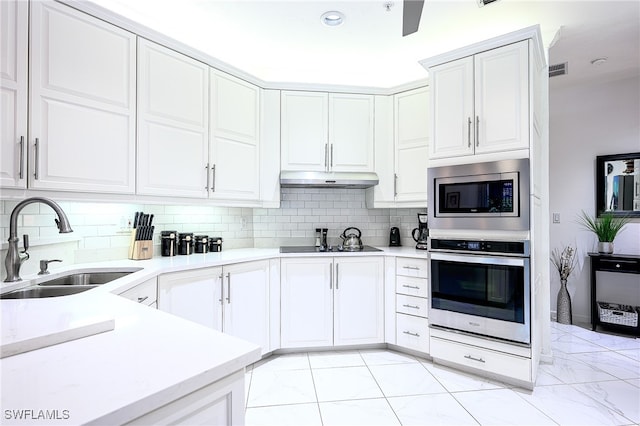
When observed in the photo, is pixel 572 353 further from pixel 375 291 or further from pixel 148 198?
pixel 148 198

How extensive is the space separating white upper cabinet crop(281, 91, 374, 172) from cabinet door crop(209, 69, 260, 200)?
0.97ft

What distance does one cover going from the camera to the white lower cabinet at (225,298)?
7.17 ft

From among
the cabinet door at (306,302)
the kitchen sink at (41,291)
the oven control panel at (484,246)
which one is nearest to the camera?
the kitchen sink at (41,291)

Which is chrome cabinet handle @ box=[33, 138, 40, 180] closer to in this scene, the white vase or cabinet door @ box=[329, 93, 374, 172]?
cabinet door @ box=[329, 93, 374, 172]

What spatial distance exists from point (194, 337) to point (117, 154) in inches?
70.0

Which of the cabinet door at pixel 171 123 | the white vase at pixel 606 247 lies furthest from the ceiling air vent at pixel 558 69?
the cabinet door at pixel 171 123

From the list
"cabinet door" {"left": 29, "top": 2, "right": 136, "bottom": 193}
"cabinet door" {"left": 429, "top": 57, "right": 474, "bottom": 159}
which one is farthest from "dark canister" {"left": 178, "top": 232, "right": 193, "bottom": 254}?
"cabinet door" {"left": 429, "top": 57, "right": 474, "bottom": 159}

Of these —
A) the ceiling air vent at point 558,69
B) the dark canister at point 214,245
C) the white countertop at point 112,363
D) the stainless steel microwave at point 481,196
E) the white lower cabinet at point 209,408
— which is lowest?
the white lower cabinet at point 209,408

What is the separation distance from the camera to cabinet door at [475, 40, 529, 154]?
228cm

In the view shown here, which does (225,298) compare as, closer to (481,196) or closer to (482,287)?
(482,287)

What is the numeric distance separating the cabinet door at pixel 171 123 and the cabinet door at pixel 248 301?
71 cm

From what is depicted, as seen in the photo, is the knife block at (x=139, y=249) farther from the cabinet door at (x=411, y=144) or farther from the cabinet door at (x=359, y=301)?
the cabinet door at (x=411, y=144)

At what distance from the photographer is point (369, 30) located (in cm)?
276

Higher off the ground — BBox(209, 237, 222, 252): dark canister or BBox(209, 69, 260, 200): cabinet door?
BBox(209, 69, 260, 200): cabinet door
